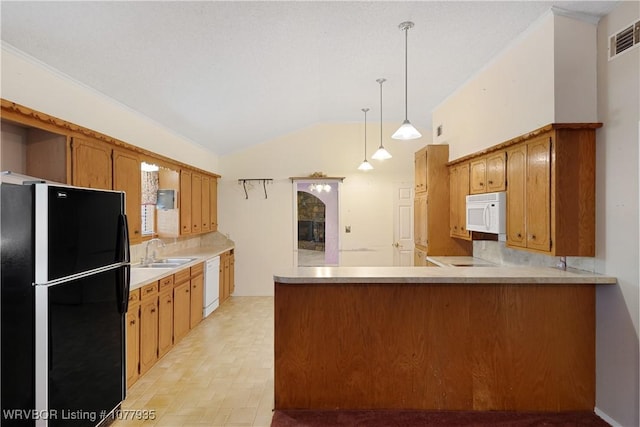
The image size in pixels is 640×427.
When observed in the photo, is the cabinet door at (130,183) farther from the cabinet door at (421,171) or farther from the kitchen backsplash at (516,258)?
the kitchen backsplash at (516,258)

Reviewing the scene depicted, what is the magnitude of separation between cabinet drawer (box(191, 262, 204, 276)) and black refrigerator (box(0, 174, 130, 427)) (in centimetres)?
206

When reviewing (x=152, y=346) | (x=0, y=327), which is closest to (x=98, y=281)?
(x=0, y=327)

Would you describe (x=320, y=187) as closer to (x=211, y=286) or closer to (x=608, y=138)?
(x=211, y=286)

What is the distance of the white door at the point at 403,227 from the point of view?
6.37 metres

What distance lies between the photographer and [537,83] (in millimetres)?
2768

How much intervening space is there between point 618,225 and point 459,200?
1.88m

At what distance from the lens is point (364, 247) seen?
641cm

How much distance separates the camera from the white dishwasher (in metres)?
4.98

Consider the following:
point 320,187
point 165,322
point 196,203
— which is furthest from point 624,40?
point 196,203

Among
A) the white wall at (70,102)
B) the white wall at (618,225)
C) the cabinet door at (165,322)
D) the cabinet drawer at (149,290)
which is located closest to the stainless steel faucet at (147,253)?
the cabinet door at (165,322)

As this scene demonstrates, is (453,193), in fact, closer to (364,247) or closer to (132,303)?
(364,247)

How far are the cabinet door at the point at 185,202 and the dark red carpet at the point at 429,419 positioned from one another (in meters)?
3.13

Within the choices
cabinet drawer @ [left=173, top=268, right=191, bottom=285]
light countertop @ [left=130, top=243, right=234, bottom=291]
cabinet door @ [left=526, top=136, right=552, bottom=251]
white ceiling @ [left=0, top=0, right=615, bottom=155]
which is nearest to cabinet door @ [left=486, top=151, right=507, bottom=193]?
cabinet door @ [left=526, top=136, right=552, bottom=251]

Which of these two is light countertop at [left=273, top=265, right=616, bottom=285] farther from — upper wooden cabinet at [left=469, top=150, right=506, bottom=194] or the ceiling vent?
the ceiling vent
